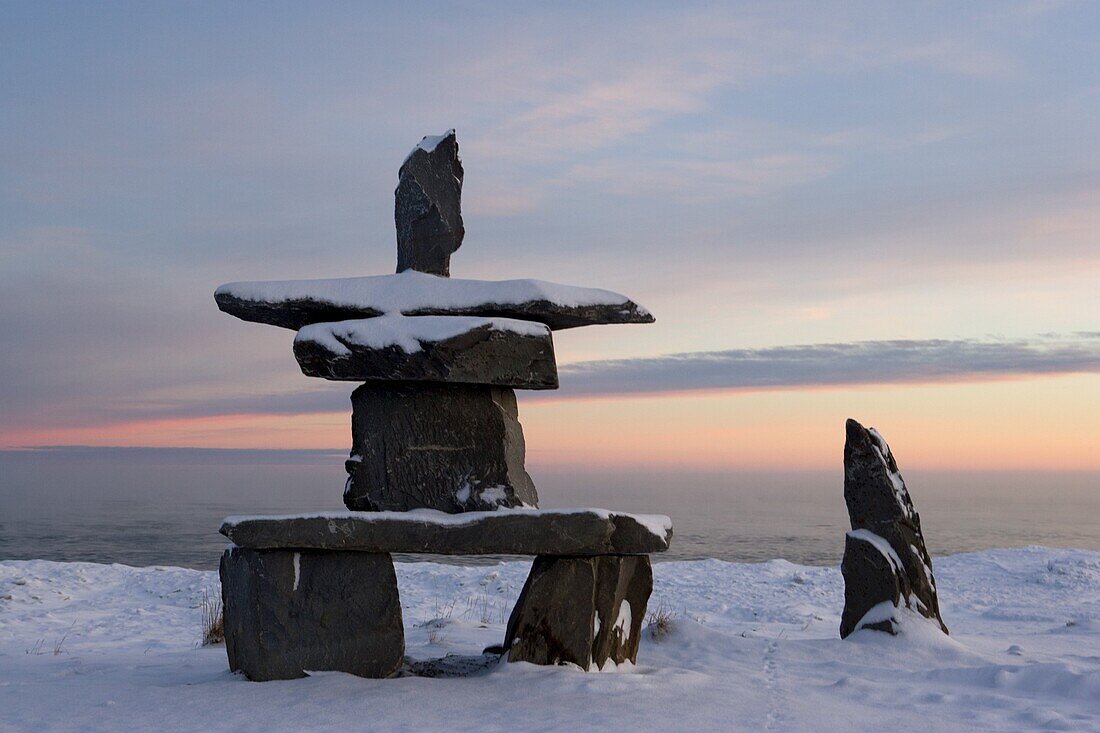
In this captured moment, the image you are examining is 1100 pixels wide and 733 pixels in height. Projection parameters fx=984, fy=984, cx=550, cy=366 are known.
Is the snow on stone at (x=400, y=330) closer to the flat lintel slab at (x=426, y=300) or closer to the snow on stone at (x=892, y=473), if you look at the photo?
the flat lintel slab at (x=426, y=300)

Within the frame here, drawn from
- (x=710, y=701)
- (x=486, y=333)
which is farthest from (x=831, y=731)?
(x=486, y=333)

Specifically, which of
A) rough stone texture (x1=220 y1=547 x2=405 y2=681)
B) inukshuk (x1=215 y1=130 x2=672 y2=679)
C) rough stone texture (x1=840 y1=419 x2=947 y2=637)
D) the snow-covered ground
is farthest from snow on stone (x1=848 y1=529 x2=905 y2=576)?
rough stone texture (x1=220 y1=547 x2=405 y2=681)

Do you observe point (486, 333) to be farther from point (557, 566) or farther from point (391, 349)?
→ point (557, 566)

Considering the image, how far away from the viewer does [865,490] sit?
1032 centimetres

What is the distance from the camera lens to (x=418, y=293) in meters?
7.72

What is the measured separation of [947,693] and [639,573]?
96.9 inches

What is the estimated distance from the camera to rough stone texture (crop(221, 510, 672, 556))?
706 centimetres

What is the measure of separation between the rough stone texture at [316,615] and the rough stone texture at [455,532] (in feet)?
0.74

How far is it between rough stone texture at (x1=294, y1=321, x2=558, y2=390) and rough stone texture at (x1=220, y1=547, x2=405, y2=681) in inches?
54.6

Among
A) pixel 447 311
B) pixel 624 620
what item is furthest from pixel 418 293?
pixel 624 620

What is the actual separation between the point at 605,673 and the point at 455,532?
155cm

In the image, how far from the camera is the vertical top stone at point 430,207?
8.15 metres

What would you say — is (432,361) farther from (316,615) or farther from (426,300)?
(316,615)

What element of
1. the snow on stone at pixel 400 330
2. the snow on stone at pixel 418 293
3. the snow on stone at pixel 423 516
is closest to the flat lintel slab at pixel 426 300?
the snow on stone at pixel 418 293
